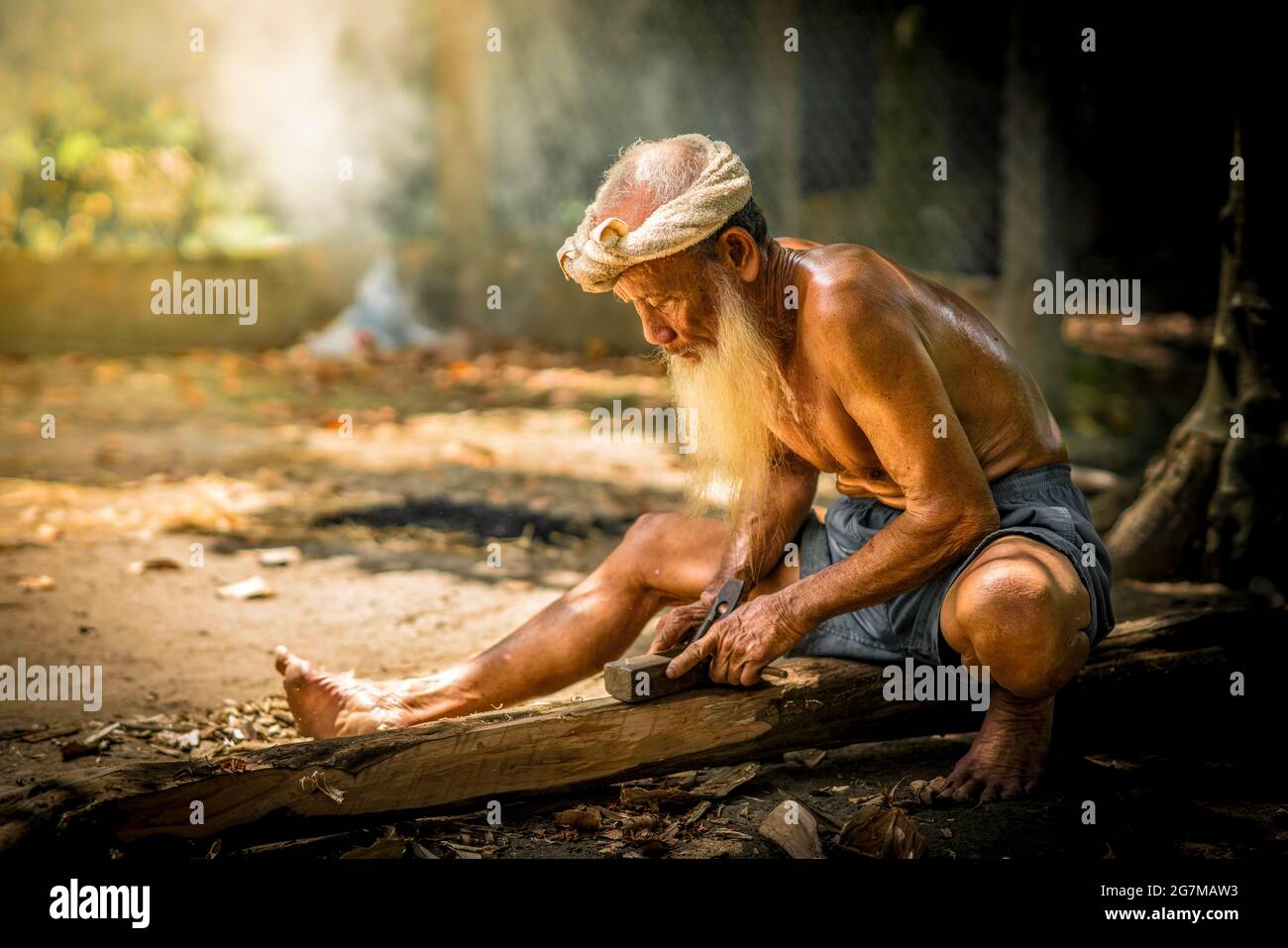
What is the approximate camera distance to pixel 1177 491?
4570 millimetres

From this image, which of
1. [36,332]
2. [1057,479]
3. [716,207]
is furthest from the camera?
[36,332]

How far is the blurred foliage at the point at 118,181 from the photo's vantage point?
10148 millimetres

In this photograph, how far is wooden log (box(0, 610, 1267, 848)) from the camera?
228 centimetres

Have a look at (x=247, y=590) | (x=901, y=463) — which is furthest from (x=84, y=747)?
(x=901, y=463)

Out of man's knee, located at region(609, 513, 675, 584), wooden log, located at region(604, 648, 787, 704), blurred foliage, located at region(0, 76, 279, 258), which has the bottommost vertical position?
wooden log, located at region(604, 648, 787, 704)

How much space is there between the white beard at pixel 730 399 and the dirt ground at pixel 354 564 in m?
0.73

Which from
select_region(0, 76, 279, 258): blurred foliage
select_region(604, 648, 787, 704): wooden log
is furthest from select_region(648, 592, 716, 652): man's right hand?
select_region(0, 76, 279, 258): blurred foliage

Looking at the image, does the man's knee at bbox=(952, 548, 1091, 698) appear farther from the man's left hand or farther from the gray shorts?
the man's left hand

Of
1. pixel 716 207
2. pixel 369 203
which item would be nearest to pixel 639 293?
pixel 716 207

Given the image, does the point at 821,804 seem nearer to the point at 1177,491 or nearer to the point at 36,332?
the point at 1177,491

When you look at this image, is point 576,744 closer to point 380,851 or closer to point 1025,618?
point 380,851

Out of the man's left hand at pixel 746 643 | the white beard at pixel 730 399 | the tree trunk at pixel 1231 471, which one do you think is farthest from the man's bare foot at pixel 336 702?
the tree trunk at pixel 1231 471

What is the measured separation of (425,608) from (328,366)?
4.95 m

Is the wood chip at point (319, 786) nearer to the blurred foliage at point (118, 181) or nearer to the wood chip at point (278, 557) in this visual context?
the wood chip at point (278, 557)
